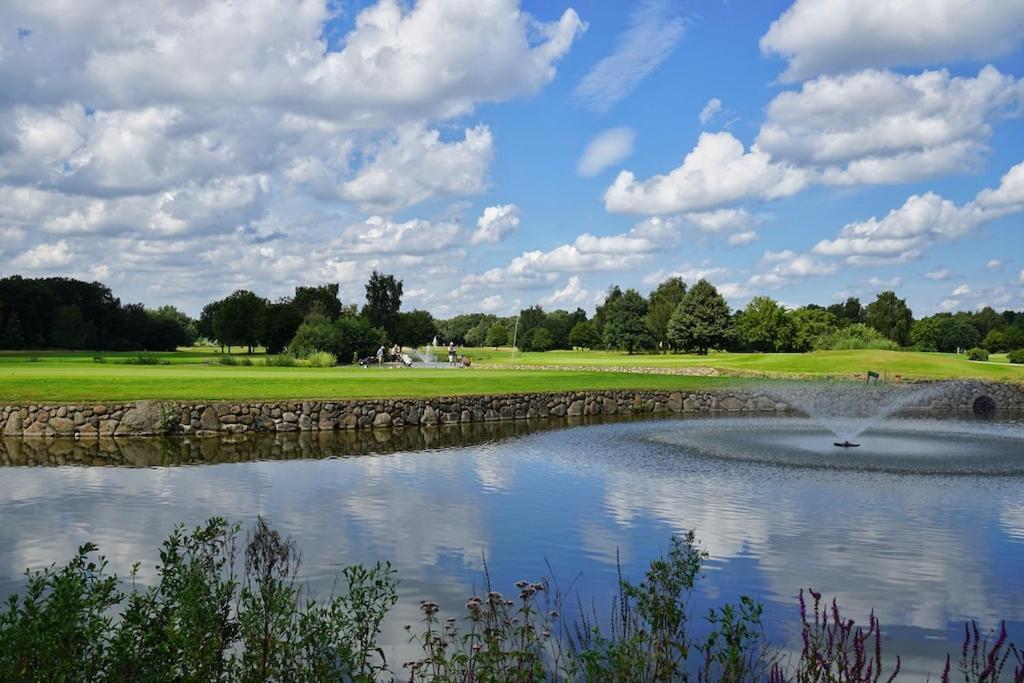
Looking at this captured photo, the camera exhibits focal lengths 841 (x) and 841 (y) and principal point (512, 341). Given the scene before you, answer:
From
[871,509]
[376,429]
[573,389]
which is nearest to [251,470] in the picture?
[376,429]

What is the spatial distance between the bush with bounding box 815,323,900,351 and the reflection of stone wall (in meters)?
41.4

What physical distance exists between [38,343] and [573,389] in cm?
8035

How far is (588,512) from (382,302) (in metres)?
88.4

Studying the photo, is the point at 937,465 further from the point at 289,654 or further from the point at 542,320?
the point at 542,320

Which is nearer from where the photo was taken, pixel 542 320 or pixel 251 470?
pixel 251 470

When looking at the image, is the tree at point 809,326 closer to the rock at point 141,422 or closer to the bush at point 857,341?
the bush at point 857,341

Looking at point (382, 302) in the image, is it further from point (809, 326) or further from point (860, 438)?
point (860, 438)

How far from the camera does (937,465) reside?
61.3ft

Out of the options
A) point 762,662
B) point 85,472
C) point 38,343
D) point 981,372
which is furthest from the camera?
point 38,343

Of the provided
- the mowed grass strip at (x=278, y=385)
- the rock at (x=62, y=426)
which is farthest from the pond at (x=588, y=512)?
the mowed grass strip at (x=278, y=385)

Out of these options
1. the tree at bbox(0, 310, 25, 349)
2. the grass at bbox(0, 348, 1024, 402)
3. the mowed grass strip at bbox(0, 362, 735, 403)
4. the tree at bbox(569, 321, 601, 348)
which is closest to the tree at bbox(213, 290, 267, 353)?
the tree at bbox(0, 310, 25, 349)

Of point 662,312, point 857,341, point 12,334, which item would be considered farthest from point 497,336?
point 857,341

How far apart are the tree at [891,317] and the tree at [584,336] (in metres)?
41.4

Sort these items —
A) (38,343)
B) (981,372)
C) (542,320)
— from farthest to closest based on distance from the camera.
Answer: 1. (542,320)
2. (38,343)
3. (981,372)
